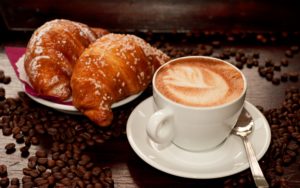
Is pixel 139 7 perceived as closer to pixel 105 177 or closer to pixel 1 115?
pixel 1 115

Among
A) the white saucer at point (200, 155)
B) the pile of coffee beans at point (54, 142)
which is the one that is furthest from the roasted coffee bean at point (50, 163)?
the white saucer at point (200, 155)

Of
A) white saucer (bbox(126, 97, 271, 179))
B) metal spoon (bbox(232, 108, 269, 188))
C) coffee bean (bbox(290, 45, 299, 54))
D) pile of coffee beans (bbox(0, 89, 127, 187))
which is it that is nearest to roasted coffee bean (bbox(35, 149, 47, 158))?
pile of coffee beans (bbox(0, 89, 127, 187))

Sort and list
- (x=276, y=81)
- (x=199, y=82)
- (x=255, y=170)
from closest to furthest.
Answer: (x=255, y=170)
(x=199, y=82)
(x=276, y=81)

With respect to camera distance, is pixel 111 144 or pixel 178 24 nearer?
pixel 111 144

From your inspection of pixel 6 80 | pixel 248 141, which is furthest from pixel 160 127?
pixel 6 80

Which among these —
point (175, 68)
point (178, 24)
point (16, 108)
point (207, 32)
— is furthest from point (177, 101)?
point (178, 24)

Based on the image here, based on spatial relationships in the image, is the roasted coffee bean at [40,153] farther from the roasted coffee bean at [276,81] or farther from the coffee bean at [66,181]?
the roasted coffee bean at [276,81]

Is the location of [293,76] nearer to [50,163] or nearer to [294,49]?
[294,49]
